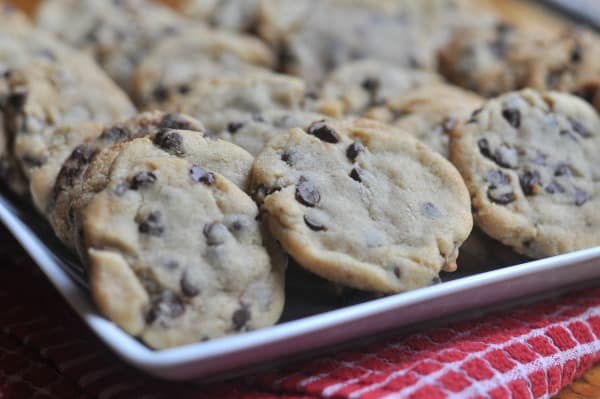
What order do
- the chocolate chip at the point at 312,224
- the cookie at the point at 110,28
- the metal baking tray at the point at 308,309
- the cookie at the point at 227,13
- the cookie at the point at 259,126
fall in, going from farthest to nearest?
the cookie at the point at 227,13, the cookie at the point at 110,28, the cookie at the point at 259,126, the chocolate chip at the point at 312,224, the metal baking tray at the point at 308,309

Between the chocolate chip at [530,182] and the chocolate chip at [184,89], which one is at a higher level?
the chocolate chip at [530,182]

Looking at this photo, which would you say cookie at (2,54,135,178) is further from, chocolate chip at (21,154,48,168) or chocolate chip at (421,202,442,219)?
chocolate chip at (421,202,442,219)

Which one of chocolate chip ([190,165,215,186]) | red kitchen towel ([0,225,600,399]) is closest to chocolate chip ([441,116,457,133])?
red kitchen towel ([0,225,600,399])

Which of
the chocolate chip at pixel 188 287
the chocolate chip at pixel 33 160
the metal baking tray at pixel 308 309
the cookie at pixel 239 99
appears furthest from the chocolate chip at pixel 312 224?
the chocolate chip at pixel 33 160

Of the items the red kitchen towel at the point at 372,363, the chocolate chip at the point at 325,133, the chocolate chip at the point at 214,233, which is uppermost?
the chocolate chip at the point at 325,133

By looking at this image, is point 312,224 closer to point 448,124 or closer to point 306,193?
point 306,193

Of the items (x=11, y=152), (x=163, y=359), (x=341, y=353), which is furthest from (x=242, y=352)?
(x=11, y=152)

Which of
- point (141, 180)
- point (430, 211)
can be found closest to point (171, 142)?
point (141, 180)

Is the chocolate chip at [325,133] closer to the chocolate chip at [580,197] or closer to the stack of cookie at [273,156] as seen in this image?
the stack of cookie at [273,156]
